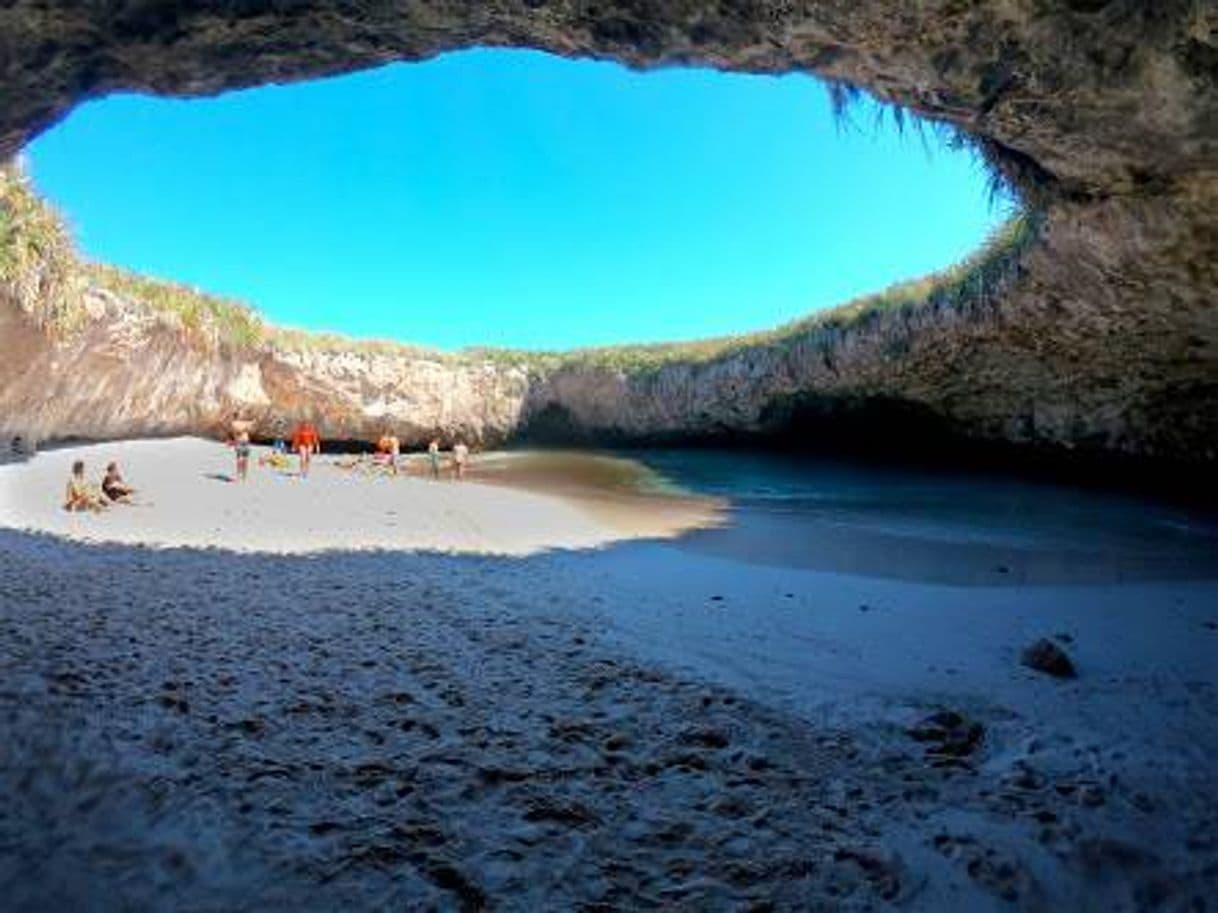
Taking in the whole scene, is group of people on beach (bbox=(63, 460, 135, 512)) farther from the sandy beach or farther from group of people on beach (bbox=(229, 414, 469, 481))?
the sandy beach

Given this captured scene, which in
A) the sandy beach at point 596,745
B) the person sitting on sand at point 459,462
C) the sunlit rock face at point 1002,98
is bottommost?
the sandy beach at point 596,745

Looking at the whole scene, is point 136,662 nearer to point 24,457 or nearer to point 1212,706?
point 1212,706

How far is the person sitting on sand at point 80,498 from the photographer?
43.3 ft

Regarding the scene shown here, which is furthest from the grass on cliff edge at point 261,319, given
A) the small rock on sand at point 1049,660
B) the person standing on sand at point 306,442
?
the small rock on sand at point 1049,660

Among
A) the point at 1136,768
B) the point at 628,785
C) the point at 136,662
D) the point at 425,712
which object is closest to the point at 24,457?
the point at 136,662

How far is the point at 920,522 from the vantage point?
45.5 ft

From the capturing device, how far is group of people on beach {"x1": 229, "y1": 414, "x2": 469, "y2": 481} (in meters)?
19.7

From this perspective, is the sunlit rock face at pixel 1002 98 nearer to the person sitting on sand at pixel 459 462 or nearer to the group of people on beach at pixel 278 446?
the group of people on beach at pixel 278 446

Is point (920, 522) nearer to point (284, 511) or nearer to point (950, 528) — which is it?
point (950, 528)

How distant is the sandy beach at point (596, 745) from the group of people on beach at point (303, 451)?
1163cm

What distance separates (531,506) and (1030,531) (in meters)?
8.72

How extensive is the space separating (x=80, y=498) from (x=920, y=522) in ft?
43.5

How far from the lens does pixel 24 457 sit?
692 inches

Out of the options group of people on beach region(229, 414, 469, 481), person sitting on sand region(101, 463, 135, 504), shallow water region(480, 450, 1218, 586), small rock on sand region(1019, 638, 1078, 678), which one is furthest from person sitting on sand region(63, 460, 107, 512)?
small rock on sand region(1019, 638, 1078, 678)
